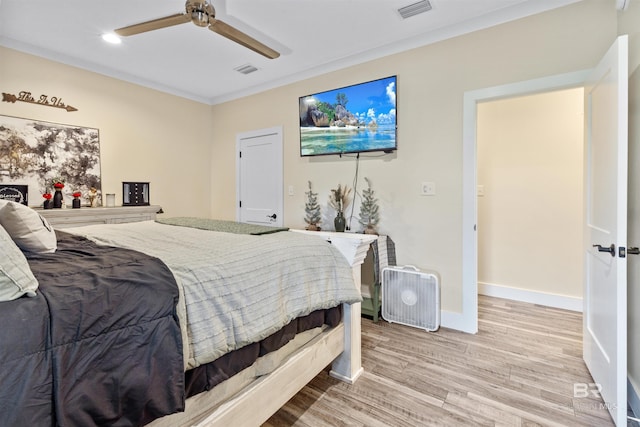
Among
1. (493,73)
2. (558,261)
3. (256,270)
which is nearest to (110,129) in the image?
(256,270)

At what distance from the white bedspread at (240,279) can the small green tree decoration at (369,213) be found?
53.0 inches

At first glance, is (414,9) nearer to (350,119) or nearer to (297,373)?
(350,119)

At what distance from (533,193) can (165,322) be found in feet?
11.9

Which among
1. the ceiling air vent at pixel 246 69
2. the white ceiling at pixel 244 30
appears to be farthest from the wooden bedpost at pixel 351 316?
the ceiling air vent at pixel 246 69

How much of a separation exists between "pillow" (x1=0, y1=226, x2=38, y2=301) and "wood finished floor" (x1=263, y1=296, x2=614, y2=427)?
51.0 inches

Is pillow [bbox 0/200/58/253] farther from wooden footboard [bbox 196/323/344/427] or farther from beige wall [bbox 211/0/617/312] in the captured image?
beige wall [bbox 211/0/617/312]

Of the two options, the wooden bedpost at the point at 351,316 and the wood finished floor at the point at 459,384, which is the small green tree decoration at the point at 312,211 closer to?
the wood finished floor at the point at 459,384

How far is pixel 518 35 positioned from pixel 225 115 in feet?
11.8

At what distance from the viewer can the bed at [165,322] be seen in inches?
28.5

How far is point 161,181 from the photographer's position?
415 centimetres

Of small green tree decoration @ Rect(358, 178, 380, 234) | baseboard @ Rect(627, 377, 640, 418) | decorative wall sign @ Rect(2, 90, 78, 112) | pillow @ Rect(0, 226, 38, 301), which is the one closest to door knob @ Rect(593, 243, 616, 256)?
baseboard @ Rect(627, 377, 640, 418)

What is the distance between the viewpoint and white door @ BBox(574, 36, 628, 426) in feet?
4.81

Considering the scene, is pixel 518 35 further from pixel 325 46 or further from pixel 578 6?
pixel 325 46

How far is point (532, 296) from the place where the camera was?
331 centimetres
